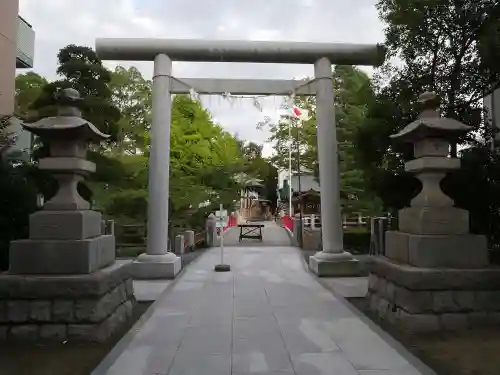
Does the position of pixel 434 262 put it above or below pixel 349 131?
below

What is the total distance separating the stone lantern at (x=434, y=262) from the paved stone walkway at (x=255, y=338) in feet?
2.05

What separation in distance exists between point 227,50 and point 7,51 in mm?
7332

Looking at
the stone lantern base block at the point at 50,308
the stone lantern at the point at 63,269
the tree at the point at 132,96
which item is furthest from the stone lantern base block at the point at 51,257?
the tree at the point at 132,96

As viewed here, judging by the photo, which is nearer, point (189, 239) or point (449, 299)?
point (449, 299)

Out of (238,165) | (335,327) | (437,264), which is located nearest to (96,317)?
(335,327)

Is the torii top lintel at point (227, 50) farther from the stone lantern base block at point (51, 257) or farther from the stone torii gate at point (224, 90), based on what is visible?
the stone lantern base block at point (51, 257)

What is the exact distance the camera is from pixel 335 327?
6.05 meters

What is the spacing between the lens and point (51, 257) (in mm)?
5660

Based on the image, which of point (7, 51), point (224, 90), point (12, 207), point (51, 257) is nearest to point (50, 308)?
point (51, 257)

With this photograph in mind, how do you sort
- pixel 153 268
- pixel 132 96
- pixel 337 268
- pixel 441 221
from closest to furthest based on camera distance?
1. pixel 441 221
2. pixel 153 268
3. pixel 337 268
4. pixel 132 96

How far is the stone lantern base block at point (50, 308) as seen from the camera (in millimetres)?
5367

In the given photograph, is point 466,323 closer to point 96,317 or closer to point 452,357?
point 452,357

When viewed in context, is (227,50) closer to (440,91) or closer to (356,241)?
(440,91)

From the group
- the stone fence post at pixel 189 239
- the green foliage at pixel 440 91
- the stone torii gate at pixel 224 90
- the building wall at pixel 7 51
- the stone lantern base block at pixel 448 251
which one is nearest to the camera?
the stone lantern base block at pixel 448 251
